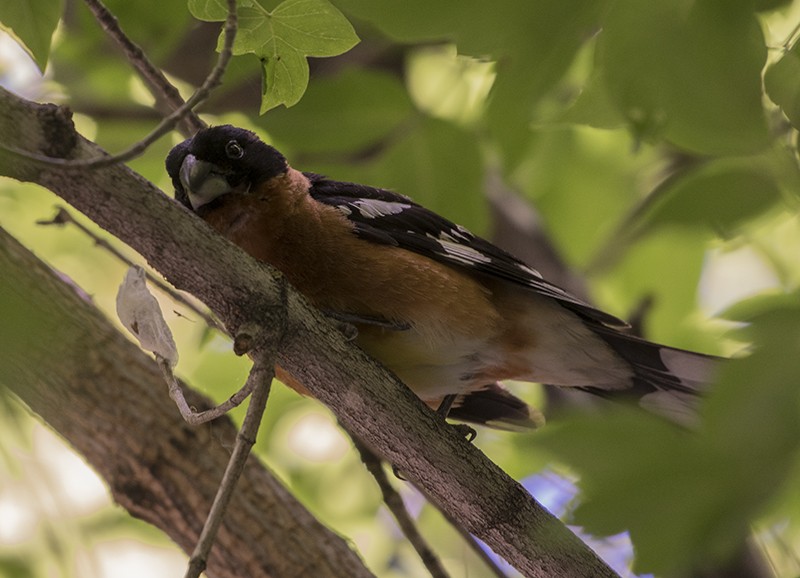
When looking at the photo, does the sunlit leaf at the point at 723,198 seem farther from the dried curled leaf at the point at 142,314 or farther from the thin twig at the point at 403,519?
the thin twig at the point at 403,519

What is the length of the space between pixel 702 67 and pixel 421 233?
82.5 inches

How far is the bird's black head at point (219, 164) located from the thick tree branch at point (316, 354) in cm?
117

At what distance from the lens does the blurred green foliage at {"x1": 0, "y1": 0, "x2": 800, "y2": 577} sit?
1.20m

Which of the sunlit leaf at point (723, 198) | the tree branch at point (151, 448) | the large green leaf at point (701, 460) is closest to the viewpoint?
the large green leaf at point (701, 460)

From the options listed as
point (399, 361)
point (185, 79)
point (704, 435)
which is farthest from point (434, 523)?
point (704, 435)

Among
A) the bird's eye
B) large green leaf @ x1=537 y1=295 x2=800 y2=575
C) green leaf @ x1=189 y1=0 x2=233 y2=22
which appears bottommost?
large green leaf @ x1=537 y1=295 x2=800 y2=575

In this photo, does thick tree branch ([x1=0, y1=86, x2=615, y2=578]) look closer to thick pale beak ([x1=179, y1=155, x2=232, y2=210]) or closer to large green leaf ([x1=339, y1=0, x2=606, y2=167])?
large green leaf ([x1=339, y1=0, x2=606, y2=167])

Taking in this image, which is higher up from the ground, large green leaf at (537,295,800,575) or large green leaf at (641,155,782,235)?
large green leaf at (641,155,782,235)

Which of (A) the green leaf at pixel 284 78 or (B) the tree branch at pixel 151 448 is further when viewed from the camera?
(B) the tree branch at pixel 151 448

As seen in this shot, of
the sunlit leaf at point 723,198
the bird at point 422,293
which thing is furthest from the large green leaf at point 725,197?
the bird at point 422,293

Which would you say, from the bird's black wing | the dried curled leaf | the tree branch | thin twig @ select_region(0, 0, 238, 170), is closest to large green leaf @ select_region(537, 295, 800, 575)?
thin twig @ select_region(0, 0, 238, 170)

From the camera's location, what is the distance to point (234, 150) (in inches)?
136

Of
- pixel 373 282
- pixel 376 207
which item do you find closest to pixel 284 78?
pixel 373 282

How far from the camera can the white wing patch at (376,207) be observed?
3551 mm
